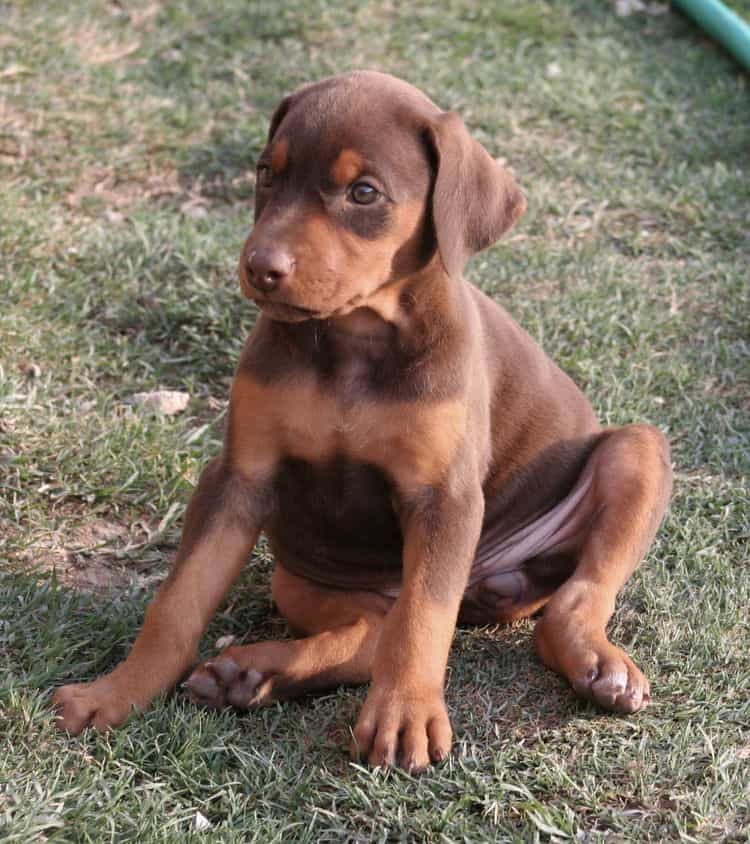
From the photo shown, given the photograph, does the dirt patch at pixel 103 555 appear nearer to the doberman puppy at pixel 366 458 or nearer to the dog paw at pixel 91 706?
the doberman puppy at pixel 366 458

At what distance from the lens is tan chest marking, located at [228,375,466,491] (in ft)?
13.8

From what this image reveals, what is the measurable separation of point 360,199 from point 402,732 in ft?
4.95

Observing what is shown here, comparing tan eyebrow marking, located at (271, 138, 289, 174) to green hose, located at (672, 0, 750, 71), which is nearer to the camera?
tan eyebrow marking, located at (271, 138, 289, 174)

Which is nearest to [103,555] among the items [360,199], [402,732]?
[402,732]

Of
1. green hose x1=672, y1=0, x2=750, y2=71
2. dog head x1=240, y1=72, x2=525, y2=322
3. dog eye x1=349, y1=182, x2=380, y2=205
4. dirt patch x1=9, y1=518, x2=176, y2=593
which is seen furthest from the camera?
green hose x1=672, y1=0, x2=750, y2=71

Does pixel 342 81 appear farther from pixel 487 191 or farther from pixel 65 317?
pixel 65 317

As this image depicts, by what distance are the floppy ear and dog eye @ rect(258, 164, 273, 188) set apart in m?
0.48

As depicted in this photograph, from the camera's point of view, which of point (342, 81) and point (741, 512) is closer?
point (342, 81)

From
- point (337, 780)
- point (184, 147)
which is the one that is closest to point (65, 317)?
point (184, 147)

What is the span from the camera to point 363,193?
394cm

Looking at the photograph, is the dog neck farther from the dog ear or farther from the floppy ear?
the dog ear

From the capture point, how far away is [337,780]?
389cm

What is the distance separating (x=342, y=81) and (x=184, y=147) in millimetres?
4511

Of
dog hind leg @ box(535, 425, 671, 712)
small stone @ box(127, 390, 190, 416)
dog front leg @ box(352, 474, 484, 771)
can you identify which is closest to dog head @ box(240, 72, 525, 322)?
dog front leg @ box(352, 474, 484, 771)
